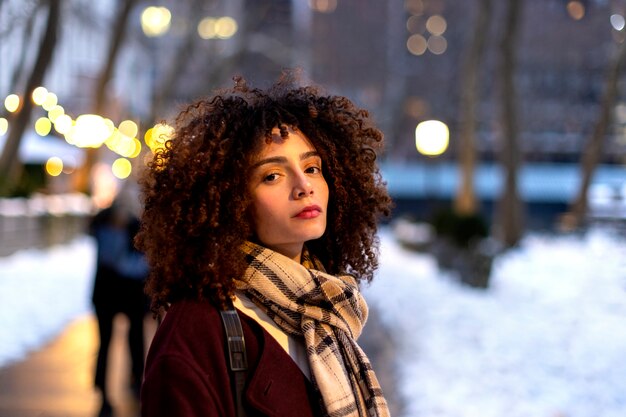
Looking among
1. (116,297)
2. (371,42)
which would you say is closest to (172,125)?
(116,297)

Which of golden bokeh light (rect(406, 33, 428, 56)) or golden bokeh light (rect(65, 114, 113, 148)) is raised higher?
golden bokeh light (rect(406, 33, 428, 56))

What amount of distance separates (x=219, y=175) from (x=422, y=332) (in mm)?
11079

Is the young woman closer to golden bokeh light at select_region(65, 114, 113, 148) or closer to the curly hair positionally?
the curly hair

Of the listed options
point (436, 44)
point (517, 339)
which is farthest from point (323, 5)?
point (517, 339)

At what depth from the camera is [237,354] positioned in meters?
2.63

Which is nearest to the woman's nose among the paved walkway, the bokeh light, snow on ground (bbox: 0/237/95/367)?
the paved walkway

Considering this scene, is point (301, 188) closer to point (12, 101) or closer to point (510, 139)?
point (510, 139)

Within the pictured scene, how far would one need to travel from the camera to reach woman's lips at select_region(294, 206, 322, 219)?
9.41 ft

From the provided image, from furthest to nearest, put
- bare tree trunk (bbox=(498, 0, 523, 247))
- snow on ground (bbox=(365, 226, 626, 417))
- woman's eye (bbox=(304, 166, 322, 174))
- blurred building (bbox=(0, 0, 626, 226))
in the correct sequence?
blurred building (bbox=(0, 0, 626, 226)) → bare tree trunk (bbox=(498, 0, 523, 247)) → snow on ground (bbox=(365, 226, 626, 417)) → woman's eye (bbox=(304, 166, 322, 174))

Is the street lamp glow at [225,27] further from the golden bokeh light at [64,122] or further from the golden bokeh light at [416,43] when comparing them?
the golden bokeh light at [64,122]

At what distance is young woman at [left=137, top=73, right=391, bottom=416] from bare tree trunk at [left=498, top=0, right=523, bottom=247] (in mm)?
21143

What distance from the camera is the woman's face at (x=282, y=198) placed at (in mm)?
2861

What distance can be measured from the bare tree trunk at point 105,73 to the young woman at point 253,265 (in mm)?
23864

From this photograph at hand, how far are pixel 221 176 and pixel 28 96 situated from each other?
60.9ft
